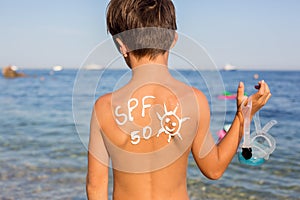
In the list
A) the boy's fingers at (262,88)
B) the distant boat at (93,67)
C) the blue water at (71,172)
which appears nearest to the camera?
the distant boat at (93,67)

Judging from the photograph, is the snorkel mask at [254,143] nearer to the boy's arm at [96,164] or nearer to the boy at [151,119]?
the boy at [151,119]

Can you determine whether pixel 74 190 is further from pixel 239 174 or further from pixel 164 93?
pixel 164 93

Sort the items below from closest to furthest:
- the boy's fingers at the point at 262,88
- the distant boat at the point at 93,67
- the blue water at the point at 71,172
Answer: the distant boat at the point at 93,67 < the boy's fingers at the point at 262,88 < the blue water at the point at 71,172

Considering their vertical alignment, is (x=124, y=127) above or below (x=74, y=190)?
above

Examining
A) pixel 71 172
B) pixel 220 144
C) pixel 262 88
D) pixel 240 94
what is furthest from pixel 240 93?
pixel 71 172

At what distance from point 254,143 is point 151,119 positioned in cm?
66

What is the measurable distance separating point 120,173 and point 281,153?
6.61 m

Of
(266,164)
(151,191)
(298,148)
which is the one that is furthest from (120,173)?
(298,148)

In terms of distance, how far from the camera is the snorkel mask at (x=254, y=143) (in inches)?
77.5

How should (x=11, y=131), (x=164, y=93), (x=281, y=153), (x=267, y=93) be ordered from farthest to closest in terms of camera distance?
(x=11, y=131) < (x=281, y=153) < (x=267, y=93) < (x=164, y=93)

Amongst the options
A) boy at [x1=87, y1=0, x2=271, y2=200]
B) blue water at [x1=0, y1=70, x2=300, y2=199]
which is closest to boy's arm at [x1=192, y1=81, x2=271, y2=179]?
boy at [x1=87, y1=0, x2=271, y2=200]

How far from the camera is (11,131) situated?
33.4 ft

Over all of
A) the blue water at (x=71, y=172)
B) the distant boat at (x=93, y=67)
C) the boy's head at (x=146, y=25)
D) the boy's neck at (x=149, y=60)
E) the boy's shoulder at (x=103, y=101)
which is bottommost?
the blue water at (x=71, y=172)

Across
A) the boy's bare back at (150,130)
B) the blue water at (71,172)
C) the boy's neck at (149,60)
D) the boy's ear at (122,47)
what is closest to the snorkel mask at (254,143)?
the boy's bare back at (150,130)
